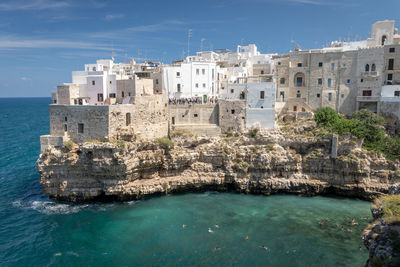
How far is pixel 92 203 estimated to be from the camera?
30000 mm

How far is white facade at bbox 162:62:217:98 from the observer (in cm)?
3916

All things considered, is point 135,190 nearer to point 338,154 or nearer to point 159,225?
point 159,225

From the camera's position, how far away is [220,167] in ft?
109

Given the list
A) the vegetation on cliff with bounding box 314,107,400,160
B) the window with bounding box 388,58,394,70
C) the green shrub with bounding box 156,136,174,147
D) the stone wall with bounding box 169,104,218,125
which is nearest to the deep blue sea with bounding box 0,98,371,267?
the green shrub with bounding box 156,136,174,147

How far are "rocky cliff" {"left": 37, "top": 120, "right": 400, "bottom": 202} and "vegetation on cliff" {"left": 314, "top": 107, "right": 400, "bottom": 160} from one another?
0.98 metres

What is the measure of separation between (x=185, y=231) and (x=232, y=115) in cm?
1619

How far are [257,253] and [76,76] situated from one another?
29.7m

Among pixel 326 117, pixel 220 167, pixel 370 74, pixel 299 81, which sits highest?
pixel 370 74

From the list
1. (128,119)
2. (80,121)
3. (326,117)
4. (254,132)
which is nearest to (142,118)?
(128,119)

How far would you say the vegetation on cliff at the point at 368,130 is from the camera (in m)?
31.6

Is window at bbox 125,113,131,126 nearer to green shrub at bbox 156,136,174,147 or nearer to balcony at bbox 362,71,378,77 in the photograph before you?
green shrub at bbox 156,136,174,147

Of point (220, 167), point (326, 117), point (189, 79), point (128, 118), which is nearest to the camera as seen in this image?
point (128, 118)

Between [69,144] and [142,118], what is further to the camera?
[142,118]

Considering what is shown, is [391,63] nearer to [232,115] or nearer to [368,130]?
[368,130]
